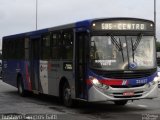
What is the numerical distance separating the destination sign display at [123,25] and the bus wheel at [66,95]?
2625mm

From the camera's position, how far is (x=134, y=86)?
15.1 meters

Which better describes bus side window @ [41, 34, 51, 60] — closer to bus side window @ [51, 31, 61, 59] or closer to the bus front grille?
bus side window @ [51, 31, 61, 59]

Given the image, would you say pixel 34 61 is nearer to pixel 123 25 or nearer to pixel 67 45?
pixel 67 45

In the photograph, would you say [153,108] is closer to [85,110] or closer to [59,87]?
[85,110]

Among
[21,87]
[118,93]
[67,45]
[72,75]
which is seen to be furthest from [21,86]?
[118,93]

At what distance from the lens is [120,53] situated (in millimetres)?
15070

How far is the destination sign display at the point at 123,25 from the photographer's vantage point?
15127mm

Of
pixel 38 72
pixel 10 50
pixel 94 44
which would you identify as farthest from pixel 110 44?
pixel 10 50

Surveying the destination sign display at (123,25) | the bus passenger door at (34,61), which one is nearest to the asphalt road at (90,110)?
the bus passenger door at (34,61)

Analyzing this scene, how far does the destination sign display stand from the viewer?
1513 centimetres

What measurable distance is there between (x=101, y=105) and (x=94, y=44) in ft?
11.2

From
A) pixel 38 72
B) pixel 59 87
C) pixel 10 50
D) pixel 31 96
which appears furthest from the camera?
pixel 10 50

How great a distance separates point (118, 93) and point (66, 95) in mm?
2473

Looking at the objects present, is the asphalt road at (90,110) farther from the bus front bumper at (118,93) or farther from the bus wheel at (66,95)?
the bus front bumper at (118,93)
